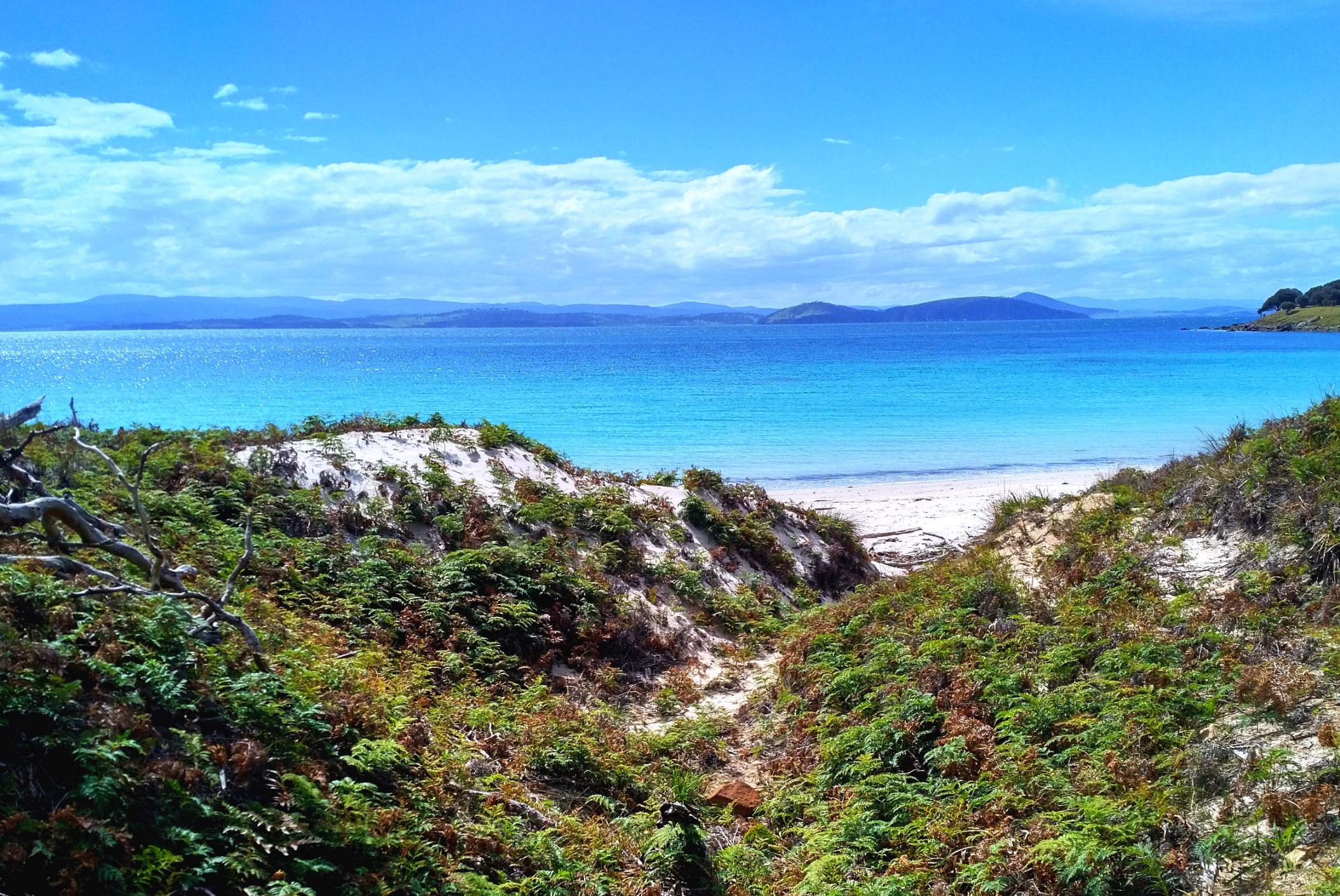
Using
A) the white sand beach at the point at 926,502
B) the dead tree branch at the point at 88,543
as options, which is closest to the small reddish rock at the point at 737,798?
the dead tree branch at the point at 88,543

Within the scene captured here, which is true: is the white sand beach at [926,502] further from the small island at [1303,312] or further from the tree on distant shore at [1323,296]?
the tree on distant shore at [1323,296]

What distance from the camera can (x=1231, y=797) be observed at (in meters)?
6.39

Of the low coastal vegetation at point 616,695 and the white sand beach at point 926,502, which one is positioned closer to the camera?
the low coastal vegetation at point 616,695

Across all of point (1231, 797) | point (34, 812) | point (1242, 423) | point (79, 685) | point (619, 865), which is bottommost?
point (619, 865)

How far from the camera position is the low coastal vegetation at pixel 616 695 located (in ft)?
18.8

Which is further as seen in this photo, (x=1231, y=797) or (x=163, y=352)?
(x=163, y=352)

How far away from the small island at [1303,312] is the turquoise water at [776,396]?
2291cm

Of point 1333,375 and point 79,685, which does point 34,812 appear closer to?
point 79,685

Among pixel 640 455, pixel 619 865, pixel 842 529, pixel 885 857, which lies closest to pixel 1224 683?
pixel 885 857

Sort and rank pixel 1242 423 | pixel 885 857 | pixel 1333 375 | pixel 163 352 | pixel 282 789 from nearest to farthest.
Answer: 1. pixel 282 789
2. pixel 885 857
3. pixel 1242 423
4. pixel 1333 375
5. pixel 163 352

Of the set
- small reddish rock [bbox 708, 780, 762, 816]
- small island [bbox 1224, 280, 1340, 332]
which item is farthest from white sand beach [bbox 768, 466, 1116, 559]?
small island [bbox 1224, 280, 1340, 332]

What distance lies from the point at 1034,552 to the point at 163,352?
488 ft

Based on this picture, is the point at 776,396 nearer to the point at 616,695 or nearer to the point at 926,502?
the point at 926,502

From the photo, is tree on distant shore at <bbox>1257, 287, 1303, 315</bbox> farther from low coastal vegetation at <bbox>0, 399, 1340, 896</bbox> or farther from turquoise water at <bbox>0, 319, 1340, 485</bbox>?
low coastal vegetation at <bbox>0, 399, 1340, 896</bbox>
